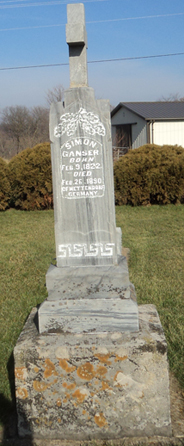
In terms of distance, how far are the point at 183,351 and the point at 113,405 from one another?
1.11 metres

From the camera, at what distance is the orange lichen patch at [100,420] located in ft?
8.31

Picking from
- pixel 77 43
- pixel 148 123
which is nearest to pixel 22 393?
pixel 77 43

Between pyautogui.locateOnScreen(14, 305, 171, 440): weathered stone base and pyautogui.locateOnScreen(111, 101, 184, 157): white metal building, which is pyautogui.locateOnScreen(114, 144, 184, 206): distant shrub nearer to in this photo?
pyautogui.locateOnScreen(14, 305, 171, 440): weathered stone base

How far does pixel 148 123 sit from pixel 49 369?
20707mm

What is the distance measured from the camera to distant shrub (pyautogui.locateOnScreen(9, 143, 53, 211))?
11.4 metres

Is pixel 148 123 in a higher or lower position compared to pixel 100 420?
higher

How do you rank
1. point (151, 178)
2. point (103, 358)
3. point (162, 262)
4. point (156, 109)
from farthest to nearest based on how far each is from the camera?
1. point (156, 109)
2. point (151, 178)
3. point (162, 262)
4. point (103, 358)

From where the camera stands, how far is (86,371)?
2537mm

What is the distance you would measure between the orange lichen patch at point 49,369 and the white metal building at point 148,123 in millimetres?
19066

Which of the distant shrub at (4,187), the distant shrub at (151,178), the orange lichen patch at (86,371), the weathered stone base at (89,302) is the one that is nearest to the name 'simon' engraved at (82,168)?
the weathered stone base at (89,302)

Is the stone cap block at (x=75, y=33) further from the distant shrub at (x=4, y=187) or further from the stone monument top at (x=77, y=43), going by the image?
the distant shrub at (x=4, y=187)

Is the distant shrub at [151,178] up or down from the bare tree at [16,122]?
down

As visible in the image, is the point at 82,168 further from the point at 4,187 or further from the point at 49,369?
the point at 4,187

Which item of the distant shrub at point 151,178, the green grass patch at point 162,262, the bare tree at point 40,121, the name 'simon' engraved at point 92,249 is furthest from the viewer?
the bare tree at point 40,121
